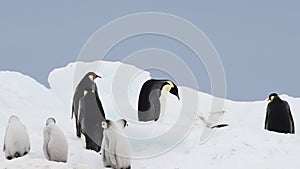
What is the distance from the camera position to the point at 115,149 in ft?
30.0

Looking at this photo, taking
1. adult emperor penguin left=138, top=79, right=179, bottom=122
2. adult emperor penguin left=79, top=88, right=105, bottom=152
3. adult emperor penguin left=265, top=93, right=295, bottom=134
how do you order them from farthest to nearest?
1. adult emperor penguin left=265, top=93, right=295, bottom=134
2. adult emperor penguin left=138, top=79, right=179, bottom=122
3. adult emperor penguin left=79, top=88, right=105, bottom=152

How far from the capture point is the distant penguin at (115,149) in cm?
915

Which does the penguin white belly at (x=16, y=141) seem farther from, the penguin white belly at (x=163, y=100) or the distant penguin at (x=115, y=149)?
the penguin white belly at (x=163, y=100)

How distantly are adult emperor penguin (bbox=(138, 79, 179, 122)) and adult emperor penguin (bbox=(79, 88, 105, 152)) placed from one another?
2.09 m

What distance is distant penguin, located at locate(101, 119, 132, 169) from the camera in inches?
360

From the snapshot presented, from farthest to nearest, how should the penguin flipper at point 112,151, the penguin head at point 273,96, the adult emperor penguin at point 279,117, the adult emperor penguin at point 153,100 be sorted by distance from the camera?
the penguin head at point 273,96 < the adult emperor penguin at point 279,117 < the adult emperor penguin at point 153,100 < the penguin flipper at point 112,151

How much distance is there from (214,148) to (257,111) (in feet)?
37.0

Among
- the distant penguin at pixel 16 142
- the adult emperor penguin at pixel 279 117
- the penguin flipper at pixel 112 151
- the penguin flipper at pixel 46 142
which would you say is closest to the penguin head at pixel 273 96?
the adult emperor penguin at pixel 279 117

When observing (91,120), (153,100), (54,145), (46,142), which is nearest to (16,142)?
(46,142)

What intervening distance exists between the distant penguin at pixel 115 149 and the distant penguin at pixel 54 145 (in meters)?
0.62

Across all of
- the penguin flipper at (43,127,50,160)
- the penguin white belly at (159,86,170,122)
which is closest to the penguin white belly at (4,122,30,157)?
the penguin flipper at (43,127,50,160)

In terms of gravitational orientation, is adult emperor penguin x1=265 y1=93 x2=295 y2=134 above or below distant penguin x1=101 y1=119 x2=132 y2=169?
above

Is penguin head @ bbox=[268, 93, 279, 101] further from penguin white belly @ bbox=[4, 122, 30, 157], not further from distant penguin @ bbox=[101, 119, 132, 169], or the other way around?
penguin white belly @ bbox=[4, 122, 30, 157]

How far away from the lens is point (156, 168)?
32.6ft
